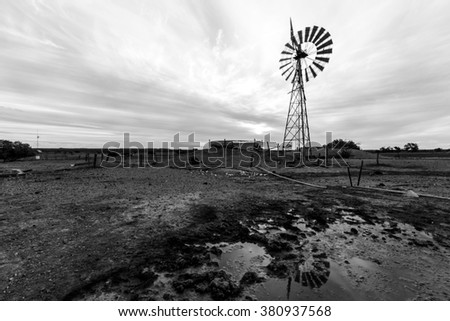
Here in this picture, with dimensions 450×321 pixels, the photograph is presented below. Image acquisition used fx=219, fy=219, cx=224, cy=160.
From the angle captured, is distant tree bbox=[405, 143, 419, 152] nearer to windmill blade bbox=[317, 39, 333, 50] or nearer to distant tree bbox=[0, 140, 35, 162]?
windmill blade bbox=[317, 39, 333, 50]

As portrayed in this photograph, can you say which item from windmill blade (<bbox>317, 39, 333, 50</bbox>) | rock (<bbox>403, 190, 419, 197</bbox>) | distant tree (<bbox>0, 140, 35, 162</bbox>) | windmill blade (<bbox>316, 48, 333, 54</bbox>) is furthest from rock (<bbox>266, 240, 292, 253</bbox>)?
distant tree (<bbox>0, 140, 35, 162</bbox>)

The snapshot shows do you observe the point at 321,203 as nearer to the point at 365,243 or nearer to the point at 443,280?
the point at 365,243

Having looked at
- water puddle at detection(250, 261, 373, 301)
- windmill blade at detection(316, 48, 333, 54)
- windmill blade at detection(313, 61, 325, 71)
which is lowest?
water puddle at detection(250, 261, 373, 301)

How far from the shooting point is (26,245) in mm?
4809

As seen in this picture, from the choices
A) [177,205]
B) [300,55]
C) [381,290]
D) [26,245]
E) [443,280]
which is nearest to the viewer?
[381,290]

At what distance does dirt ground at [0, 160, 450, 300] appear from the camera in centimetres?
352

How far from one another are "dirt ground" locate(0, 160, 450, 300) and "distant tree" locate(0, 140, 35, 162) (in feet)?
126

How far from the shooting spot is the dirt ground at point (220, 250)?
352 centimetres

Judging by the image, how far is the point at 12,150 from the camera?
122 ft

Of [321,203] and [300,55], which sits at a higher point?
[300,55]

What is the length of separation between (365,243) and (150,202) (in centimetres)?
734

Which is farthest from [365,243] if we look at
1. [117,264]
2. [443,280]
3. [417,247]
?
[117,264]

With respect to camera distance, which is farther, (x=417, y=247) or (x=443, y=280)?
(x=417, y=247)
